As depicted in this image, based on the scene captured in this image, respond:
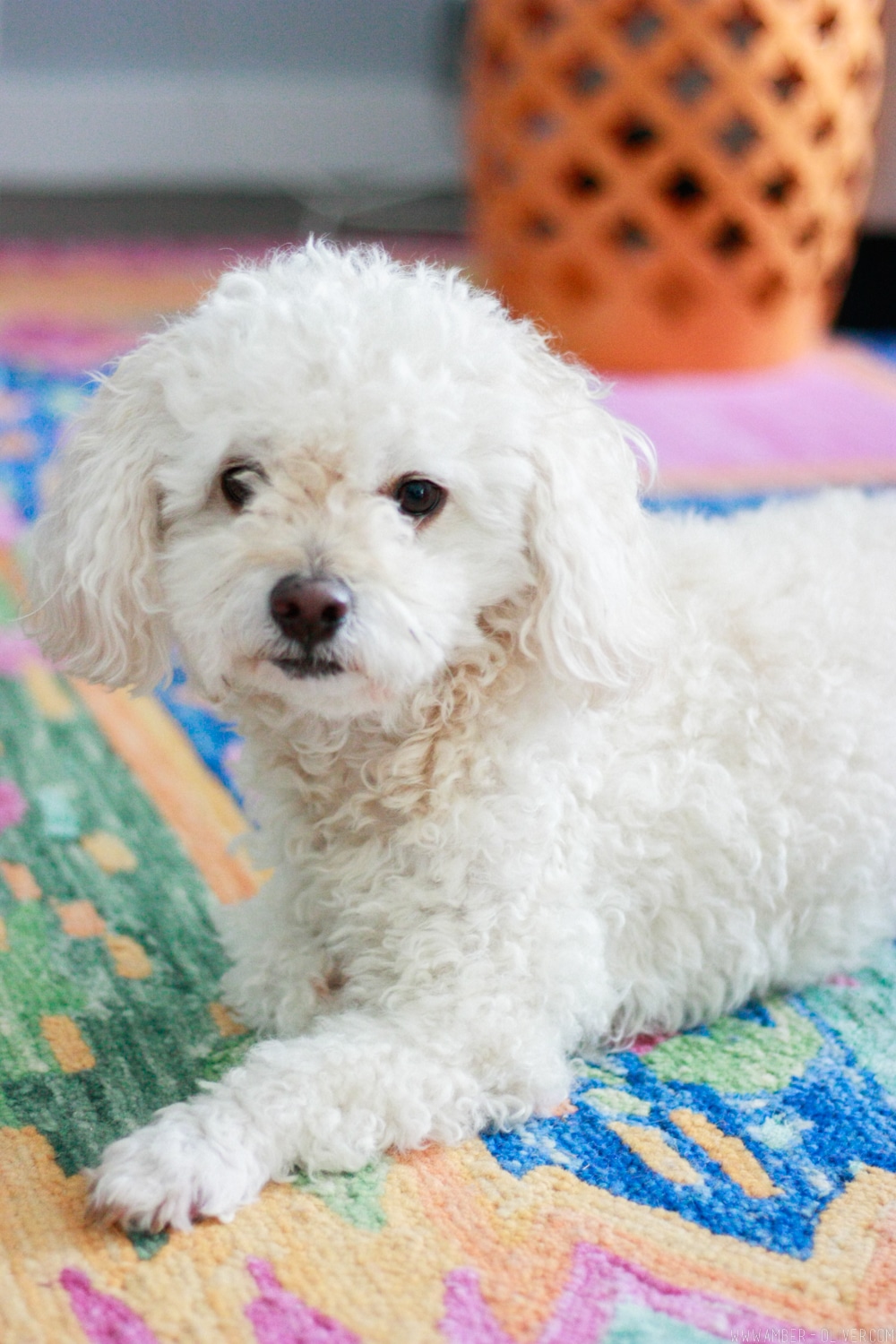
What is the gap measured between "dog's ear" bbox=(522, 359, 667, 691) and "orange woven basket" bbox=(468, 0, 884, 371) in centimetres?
198

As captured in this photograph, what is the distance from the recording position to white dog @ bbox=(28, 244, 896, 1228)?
1021 mm

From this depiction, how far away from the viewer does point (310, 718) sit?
1132 mm

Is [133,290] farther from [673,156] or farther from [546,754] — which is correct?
[546,754]

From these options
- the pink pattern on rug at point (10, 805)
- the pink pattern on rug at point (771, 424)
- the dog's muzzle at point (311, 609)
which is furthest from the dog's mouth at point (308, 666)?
the pink pattern on rug at point (771, 424)

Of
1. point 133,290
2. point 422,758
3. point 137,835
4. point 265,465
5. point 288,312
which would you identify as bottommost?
point 137,835

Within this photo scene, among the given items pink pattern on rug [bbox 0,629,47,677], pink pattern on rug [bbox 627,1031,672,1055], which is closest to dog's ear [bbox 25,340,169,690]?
pink pattern on rug [bbox 627,1031,672,1055]

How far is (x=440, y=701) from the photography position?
110cm

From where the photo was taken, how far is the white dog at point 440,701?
1021mm

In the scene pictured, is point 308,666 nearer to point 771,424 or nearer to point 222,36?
point 771,424

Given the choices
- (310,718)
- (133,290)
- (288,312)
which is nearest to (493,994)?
(310,718)

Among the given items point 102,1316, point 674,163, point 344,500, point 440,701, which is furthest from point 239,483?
point 674,163

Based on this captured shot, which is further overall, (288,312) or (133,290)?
(133,290)

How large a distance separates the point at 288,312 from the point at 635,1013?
2.12 ft

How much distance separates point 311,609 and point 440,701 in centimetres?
15
